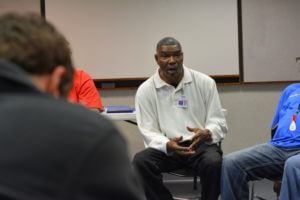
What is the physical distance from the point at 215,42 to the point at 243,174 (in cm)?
185

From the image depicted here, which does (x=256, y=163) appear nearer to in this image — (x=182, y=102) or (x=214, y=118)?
(x=214, y=118)

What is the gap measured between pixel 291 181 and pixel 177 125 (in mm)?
872

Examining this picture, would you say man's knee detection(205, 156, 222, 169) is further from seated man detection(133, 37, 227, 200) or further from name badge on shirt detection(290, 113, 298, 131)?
name badge on shirt detection(290, 113, 298, 131)

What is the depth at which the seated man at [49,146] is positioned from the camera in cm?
62

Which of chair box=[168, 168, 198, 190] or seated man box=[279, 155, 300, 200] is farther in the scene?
chair box=[168, 168, 198, 190]

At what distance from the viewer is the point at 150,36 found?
4020 millimetres

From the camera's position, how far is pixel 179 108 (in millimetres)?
2869

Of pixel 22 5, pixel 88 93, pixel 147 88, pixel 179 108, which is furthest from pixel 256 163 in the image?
pixel 22 5

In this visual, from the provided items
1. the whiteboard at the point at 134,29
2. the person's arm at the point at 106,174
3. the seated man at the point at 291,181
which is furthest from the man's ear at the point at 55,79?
the whiteboard at the point at 134,29

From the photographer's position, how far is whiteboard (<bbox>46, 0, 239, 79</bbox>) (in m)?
4.00

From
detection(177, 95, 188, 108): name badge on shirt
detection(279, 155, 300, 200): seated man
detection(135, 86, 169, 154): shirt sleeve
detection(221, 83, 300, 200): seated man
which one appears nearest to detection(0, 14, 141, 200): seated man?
detection(279, 155, 300, 200): seated man

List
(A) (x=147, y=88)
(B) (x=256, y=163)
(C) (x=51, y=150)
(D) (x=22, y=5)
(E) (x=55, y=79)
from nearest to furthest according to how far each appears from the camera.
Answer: (C) (x=51, y=150)
(E) (x=55, y=79)
(B) (x=256, y=163)
(A) (x=147, y=88)
(D) (x=22, y=5)

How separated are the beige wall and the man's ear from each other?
328 cm

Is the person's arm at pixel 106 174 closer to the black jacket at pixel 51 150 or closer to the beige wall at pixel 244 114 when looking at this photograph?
the black jacket at pixel 51 150
